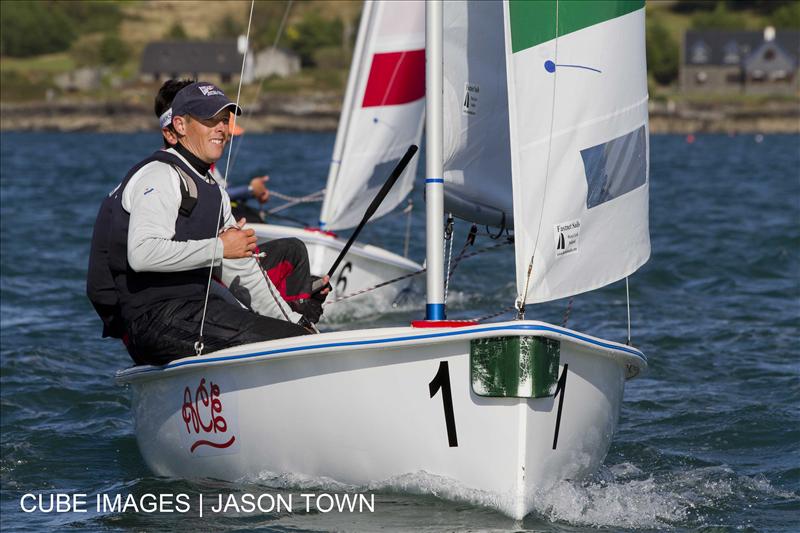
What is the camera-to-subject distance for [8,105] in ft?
220

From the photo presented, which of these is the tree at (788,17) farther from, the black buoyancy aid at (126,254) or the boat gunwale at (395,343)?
the black buoyancy aid at (126,254)

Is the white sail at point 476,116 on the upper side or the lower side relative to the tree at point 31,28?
lower

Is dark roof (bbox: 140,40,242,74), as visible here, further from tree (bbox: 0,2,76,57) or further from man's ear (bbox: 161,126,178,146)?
man's ear (bbox: 161,126,178,146)

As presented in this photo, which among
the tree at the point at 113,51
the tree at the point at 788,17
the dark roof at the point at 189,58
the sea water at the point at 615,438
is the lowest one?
the sea water at the point at 615,438

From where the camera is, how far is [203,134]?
5.53 meters

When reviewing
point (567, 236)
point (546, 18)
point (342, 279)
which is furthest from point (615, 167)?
point (342, 279)

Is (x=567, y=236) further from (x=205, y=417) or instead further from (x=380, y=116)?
(x=380, y=116)

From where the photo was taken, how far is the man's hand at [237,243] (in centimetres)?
528

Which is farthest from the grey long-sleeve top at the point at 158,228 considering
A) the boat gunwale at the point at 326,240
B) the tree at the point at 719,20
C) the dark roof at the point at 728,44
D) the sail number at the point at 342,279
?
the tree at the point at 719,20

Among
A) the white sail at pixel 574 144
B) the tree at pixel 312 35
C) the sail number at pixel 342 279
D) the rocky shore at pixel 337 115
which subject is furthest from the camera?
the rocky shore at pixel 337 115

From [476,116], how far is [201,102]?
227 centimetres

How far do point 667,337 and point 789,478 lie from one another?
377 cm

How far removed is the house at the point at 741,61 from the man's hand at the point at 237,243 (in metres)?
95.4

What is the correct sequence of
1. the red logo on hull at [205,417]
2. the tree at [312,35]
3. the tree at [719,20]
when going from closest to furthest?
the red logo on hull at [205,417], the tree at [312,35], the tree at [719,20]
